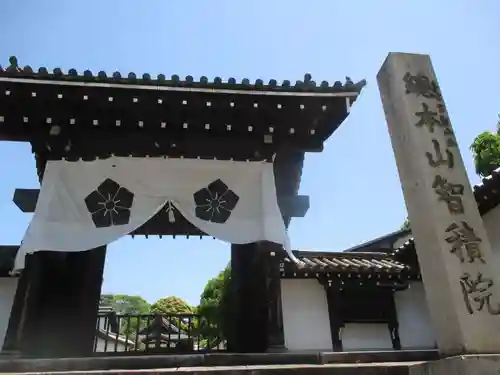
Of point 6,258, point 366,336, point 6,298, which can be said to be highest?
point 6,258

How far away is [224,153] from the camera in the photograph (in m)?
7.10

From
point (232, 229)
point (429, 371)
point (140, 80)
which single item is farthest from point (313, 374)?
point (140, 80)

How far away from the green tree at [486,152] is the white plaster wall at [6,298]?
1514 cm

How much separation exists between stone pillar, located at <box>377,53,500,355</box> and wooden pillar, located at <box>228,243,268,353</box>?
104 inches

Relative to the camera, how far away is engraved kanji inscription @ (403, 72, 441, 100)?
17.1ft

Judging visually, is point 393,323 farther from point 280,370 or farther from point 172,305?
point 172,305

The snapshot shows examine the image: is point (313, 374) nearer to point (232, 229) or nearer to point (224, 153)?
point (232, 229)

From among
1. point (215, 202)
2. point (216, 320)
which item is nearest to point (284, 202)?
point (215, 202)

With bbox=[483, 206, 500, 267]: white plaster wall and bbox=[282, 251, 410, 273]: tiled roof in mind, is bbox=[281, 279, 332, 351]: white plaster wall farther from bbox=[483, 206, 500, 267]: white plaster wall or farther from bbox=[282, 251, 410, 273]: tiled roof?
bbox=[483, 206, 500, 267]: white plaster wall

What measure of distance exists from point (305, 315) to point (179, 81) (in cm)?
647

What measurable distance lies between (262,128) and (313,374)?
165 inches

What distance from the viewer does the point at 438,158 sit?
4770mm


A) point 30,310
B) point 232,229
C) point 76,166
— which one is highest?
point 76,166

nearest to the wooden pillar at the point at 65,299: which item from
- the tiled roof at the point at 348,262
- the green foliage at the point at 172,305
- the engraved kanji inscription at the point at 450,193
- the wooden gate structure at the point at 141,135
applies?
the wooden gate structure at the point at 141,135
